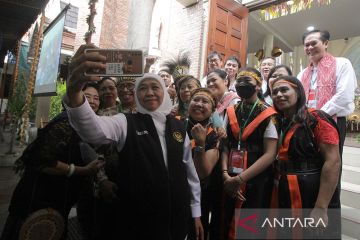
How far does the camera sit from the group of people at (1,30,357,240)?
142 cm

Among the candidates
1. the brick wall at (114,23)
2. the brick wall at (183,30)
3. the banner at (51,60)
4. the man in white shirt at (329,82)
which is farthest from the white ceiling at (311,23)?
the banner at (51,60)

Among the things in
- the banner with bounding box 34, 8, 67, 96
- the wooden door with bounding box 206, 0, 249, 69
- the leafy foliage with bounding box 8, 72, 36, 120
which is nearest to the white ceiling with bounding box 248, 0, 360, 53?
the wooden door with bounding box 206, 0, 249, 69

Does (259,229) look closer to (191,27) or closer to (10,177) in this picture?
(10,177)

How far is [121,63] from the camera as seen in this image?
3.78 ft

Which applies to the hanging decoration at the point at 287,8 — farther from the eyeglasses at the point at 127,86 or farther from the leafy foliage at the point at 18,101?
the leafy foliage at the point at 18,101

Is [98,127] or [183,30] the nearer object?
[98,127]

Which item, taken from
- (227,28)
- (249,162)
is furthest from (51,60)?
(227,28)

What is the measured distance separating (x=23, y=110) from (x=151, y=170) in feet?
18.2

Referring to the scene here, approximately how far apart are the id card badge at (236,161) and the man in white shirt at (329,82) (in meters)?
1.14

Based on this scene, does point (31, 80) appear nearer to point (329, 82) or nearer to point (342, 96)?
point (329, 82)

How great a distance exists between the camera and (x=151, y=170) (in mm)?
1428

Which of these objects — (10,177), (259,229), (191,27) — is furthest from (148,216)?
(191,27)

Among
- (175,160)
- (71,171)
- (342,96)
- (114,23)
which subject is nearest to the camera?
(175,160)

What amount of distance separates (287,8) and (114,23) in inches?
337
